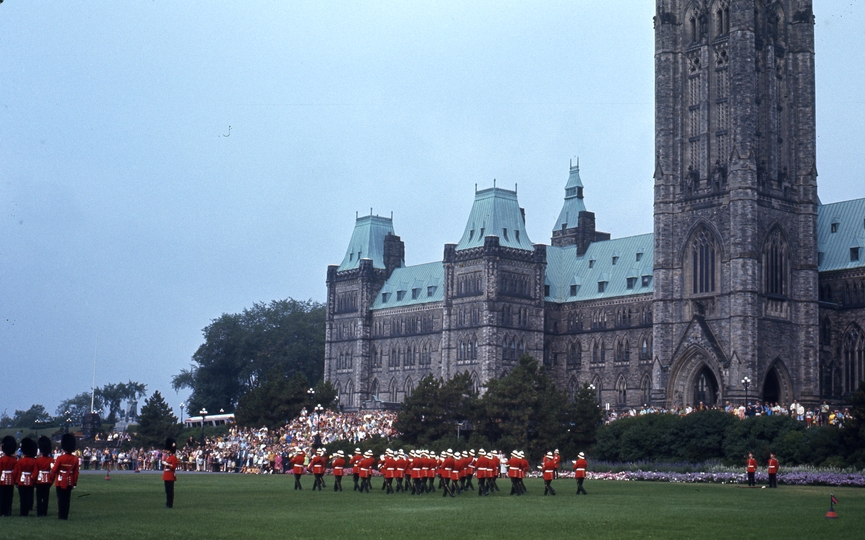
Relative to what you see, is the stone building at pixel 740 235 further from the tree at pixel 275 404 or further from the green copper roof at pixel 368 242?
the green copper roof at pixel 368 242

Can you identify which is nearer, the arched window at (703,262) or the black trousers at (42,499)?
the black trousers at (42,499)

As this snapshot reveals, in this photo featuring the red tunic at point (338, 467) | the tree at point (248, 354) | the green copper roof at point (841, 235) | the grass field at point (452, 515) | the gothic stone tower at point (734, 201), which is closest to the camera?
the grass field at point (452, 515)

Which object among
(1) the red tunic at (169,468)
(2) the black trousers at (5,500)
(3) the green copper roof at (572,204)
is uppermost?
(3) the green copper roof at (572,204)

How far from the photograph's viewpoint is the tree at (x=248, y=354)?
148m

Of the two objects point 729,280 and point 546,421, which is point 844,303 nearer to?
point 729,280

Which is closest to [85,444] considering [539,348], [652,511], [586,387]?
[539,348]

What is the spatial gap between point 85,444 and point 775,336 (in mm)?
58616

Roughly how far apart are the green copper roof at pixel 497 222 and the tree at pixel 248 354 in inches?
1509

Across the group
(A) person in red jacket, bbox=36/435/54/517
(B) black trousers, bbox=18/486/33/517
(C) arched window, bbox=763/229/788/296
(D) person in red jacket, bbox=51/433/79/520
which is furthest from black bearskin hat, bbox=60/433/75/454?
(C) arched window, bbox=763/229/788/296

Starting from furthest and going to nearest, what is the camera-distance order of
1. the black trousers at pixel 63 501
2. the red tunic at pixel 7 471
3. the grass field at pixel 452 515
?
1. the red tunic at pixel 7 471
2. the black trousers at pixel 63 501
3. the grass field at pixel 452 515

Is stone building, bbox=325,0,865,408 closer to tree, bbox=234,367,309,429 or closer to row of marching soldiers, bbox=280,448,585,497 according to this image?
tree, bbox=234,367,309,429

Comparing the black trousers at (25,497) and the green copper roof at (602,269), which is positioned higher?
the green copper roof at (602,269)

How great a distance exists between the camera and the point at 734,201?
302 ft

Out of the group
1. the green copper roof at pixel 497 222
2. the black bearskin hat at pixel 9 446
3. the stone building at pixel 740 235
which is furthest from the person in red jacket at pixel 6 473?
the green copper roof at pixel 497 222
